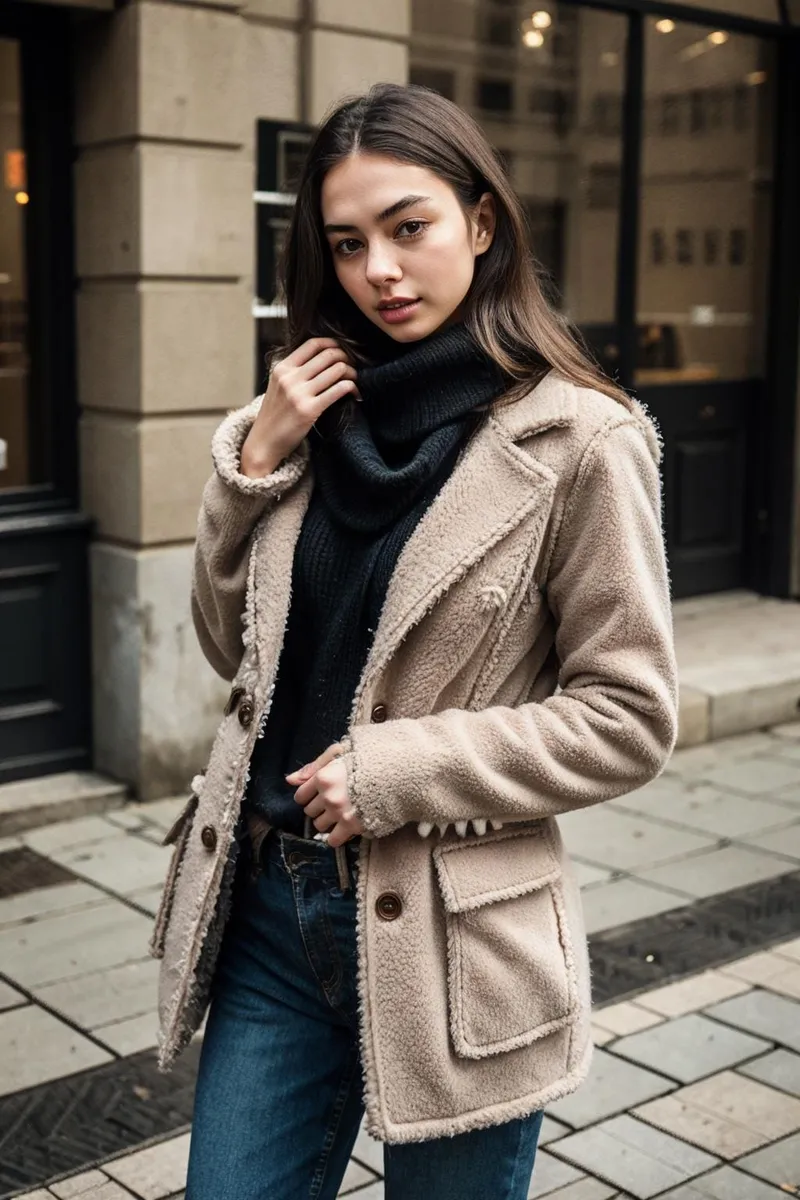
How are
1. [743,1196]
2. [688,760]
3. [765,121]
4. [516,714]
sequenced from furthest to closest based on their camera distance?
[765,121], [688,760], [743,1196], [516,714]

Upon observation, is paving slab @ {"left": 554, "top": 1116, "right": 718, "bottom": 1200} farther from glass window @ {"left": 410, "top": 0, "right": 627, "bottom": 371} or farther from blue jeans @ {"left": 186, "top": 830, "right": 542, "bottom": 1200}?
glass window @ {"left": 410, "top": 0, "right": 627, "bottom": 371}

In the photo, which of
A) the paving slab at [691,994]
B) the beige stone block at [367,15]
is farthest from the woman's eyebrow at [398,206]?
the beige stone block at [367,15]

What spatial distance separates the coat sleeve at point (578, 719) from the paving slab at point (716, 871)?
358 centimetres

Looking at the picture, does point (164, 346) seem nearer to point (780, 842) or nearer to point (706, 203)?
point (780, 842)

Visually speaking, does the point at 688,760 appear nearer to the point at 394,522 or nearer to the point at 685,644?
the point at 685,644

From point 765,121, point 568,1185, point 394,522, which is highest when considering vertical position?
point 765,121

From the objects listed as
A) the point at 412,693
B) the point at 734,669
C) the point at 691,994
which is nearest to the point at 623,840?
the point at 691,994

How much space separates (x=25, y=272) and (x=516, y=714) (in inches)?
187

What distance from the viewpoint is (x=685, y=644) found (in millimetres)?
8312

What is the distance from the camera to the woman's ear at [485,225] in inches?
85.5

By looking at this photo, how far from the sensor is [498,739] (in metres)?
1.99

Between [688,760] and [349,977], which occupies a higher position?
[349,977]

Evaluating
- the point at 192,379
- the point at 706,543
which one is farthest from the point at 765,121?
the point at 192,379

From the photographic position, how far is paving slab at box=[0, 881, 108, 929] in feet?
16.8
